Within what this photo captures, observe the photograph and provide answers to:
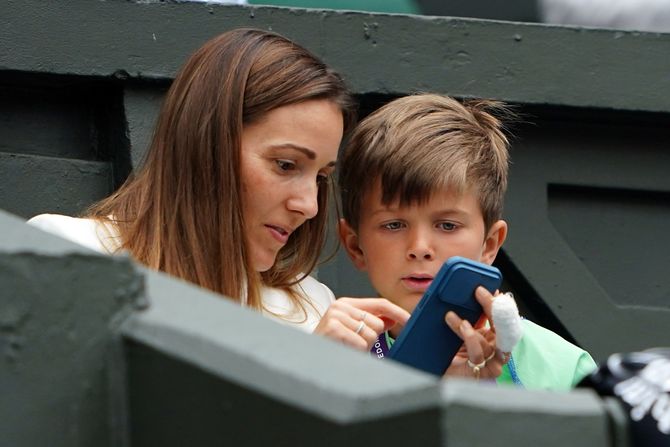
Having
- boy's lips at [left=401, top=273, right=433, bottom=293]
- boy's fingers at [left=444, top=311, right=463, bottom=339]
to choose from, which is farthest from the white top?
boy's fingers at [left=444, top=311, right=463, bottom=339]

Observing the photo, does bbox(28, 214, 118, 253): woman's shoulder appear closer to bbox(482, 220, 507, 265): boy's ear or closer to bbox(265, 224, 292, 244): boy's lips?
bbox(265, 224, 292, 244): boy's lips

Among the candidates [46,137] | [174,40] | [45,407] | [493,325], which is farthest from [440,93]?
[45,407]

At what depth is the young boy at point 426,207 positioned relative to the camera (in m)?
2.63

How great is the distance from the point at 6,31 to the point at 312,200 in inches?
37.1

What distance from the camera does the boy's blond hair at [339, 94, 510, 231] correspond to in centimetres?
270

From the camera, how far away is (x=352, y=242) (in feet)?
9.35

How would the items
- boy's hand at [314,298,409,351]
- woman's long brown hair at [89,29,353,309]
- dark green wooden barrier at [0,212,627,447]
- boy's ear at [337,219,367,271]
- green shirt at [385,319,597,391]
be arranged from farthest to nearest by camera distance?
boy's ear at [337,219,367,271] < woman's long brown hair at [89,29,353,309] < green shirt at [385,319,597,391] < boy's hand at [314,298,409,351] < dark green wooden barrier at [0,212,627,447]

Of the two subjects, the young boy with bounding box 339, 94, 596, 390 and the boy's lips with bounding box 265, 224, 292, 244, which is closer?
the young boy with bounding box 339, 94, 596, 390

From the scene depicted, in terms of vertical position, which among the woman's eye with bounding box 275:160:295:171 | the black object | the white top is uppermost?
the black object

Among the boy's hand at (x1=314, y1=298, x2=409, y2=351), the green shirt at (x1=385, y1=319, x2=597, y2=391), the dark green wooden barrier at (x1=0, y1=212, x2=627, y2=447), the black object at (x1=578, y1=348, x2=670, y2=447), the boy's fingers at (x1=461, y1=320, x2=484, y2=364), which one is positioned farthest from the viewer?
Result: the green shirt at (x1=385, y1=319, x2=597, y2=391)

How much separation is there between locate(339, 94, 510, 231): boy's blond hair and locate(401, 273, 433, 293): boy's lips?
0.15 meters

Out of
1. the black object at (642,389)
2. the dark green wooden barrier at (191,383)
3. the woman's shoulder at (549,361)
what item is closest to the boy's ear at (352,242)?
the woman's shoulder at (549,361)

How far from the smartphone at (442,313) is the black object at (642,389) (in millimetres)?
681

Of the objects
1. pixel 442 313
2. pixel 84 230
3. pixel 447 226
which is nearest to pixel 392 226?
pixel 447 226
